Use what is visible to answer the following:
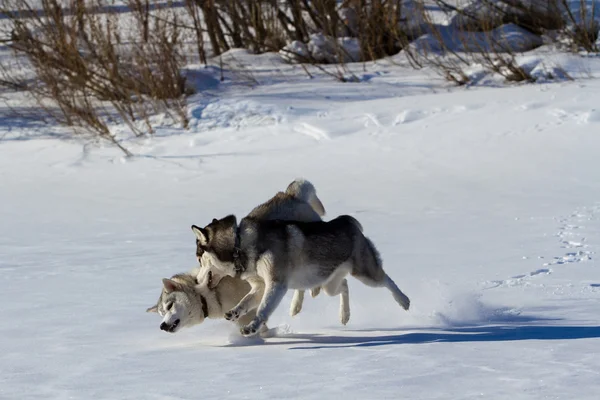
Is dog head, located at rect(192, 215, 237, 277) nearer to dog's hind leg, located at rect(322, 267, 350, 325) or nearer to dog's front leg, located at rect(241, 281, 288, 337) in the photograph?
dog's front leg, located at rect(241, 281, 288, 337)

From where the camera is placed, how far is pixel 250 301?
6.02m

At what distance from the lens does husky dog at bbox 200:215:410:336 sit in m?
Answer: 5.88

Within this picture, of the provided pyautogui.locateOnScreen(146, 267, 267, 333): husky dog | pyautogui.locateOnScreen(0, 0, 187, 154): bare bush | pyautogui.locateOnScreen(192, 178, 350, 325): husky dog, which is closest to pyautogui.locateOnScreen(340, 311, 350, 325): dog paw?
pyautogui.locateOnScreen(192, 178, 350, 325): husky dog

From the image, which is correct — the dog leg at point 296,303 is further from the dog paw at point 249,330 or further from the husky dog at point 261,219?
the dog paw at point 249,330

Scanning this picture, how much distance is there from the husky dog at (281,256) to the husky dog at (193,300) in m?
0.26

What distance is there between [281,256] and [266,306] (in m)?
0.30

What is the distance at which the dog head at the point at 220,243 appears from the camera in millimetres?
→ 5980

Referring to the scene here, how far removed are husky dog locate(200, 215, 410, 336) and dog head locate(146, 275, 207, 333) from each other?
14.0 inches

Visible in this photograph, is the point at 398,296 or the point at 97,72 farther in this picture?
the point at 97,72

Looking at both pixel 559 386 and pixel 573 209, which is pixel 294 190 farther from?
pixel 573 209

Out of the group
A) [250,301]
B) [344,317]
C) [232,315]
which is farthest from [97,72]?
[232,315]

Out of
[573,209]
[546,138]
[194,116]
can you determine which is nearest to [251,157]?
[194,116]

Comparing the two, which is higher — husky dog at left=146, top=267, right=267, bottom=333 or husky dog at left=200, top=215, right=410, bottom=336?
husky dog at left=200, top=215, right=410, bottom=336

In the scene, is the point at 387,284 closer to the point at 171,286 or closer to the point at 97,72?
the point at 171,286
